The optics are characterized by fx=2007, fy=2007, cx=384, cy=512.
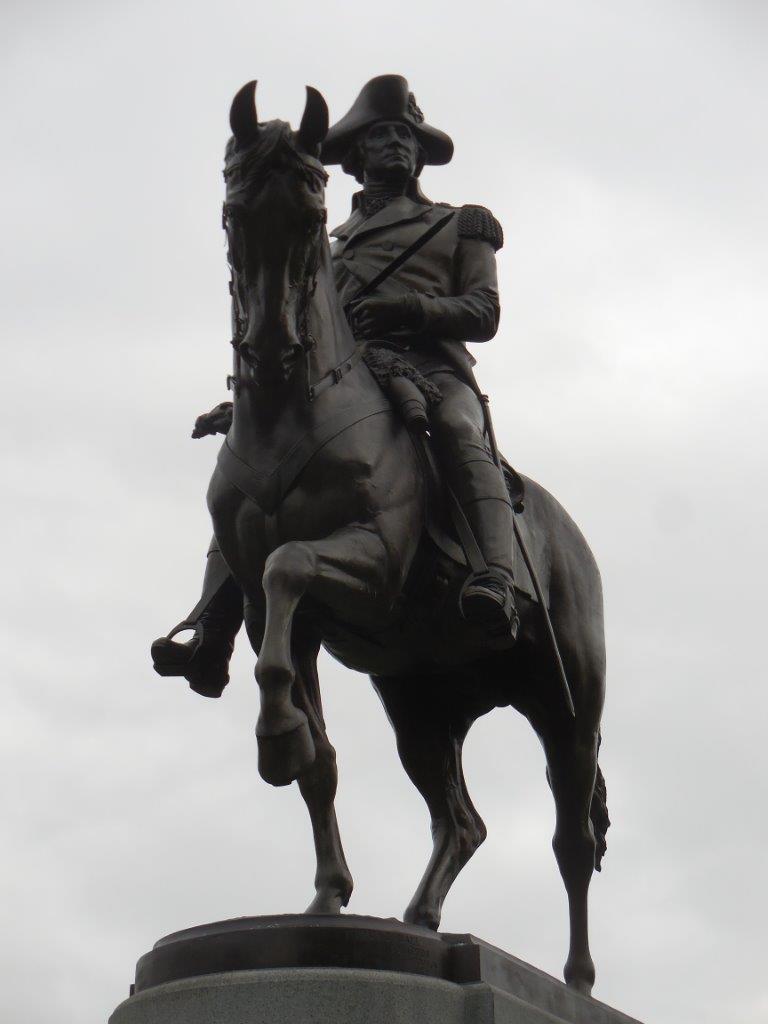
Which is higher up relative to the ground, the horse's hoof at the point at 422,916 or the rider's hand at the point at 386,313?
the rider's hand at the point at 386,313

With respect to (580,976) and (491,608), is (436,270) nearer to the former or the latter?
(491,608)

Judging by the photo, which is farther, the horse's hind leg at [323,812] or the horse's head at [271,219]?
the horse's hind leg at [323,812]

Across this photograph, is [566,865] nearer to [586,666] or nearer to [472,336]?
[586,666]

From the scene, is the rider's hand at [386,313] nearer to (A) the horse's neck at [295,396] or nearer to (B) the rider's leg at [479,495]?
(B) the rider's leg at [479,495]

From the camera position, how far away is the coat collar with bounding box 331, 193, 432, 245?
1223 cm

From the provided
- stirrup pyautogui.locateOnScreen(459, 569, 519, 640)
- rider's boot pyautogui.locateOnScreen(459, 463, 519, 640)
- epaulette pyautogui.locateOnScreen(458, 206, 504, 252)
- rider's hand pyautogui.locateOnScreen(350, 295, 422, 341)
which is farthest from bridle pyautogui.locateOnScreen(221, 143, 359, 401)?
epaulette pyautogui.locateOnScreen(458, 206, 504, 252)

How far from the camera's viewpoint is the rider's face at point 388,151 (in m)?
12.4

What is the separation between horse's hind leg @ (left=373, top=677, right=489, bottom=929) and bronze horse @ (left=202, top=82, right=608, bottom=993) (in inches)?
1.1

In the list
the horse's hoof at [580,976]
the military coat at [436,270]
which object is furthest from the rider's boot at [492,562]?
the horse's hoof at [580,976]

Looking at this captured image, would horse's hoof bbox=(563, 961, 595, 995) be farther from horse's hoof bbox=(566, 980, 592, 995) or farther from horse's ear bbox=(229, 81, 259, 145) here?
horse's ear bbox=(229, 81, 259, 145)

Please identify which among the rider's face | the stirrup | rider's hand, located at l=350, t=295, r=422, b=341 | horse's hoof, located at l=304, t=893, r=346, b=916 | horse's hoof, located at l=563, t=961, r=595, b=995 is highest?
the rider's face

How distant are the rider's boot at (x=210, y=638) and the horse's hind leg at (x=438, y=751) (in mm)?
1374

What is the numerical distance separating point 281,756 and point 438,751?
2842 millimetres

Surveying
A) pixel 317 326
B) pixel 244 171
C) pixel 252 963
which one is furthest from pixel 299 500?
pixel 252 963
